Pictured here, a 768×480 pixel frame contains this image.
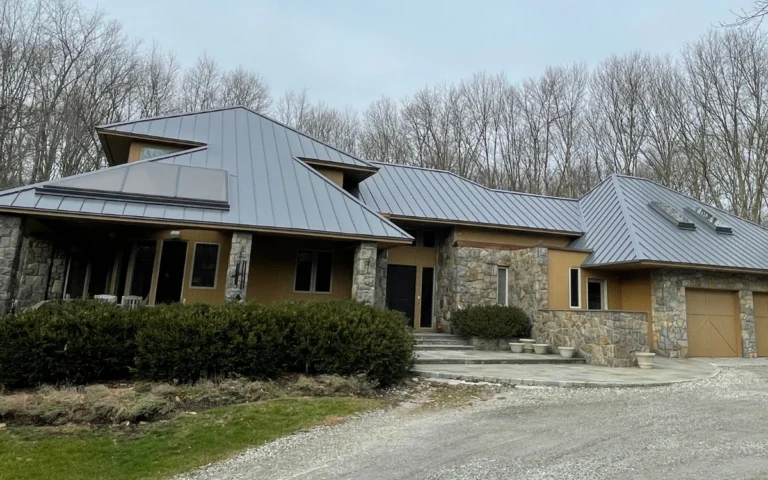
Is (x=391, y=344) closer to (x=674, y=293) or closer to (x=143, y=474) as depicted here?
(x=143, y=474)

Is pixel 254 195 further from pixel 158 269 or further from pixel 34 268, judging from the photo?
pixel 34 268

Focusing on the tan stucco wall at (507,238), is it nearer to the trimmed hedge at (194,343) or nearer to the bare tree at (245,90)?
the trimmed hedge at (194,343)

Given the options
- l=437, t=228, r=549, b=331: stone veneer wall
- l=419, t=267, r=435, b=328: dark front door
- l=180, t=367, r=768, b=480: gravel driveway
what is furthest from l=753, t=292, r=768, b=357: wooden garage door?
l=419, t=267, r=435, b=328: dark front door

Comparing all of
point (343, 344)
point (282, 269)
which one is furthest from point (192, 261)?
point (343, 344)

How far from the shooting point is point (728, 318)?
46.8 ft

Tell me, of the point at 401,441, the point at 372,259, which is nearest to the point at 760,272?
the point at 372,259

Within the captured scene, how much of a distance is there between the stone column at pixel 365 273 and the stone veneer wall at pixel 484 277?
4361mm

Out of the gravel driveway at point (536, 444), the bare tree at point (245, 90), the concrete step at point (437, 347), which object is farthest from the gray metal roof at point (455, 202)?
the bare tree at point (245, 90)

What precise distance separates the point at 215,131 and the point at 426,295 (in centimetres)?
816

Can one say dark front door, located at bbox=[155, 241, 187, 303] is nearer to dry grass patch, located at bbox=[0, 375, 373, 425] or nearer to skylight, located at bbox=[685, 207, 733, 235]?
dry grass patch, located at bbox=[0, 375, 373, 425]

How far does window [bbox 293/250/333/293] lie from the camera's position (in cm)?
1305

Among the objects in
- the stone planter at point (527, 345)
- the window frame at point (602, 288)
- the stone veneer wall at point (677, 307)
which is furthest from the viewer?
the window frame at point (602, 288)

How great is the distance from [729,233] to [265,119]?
1530 cm

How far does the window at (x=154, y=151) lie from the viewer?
42.5ft
